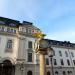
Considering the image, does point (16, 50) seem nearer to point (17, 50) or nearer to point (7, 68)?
point (17, 50)

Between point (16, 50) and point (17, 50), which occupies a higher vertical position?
point (16, 50)

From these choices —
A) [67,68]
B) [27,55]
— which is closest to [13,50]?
[27,55]

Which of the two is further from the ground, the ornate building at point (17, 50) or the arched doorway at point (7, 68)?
the ornate building at point (17, 50)

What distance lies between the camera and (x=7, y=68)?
26578 mm

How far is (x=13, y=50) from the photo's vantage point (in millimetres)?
28203

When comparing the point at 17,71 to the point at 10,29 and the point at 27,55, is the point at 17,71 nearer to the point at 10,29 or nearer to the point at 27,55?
the point at 27,55

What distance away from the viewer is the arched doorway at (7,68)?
25584 millimetres

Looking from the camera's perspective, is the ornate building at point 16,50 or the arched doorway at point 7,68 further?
the ornate building at point 16,50

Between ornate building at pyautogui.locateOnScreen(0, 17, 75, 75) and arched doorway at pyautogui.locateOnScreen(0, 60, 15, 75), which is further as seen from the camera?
ornate building at pyautogui.locateOnScreen(0, 17, 75, 75)

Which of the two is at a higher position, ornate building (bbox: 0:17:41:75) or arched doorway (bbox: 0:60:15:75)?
ornate building (bbox: 0:17:41:75)

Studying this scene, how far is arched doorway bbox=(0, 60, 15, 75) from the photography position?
25.6 metres

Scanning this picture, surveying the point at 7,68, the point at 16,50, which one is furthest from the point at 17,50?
the point at 7,68

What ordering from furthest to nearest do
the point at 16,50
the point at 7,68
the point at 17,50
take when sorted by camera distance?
the point at 16,50, the point at 17,50, the point at 7,68

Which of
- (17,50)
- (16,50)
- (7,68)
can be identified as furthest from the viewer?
(16,50)
